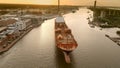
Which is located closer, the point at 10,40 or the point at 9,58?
the point at 9,58

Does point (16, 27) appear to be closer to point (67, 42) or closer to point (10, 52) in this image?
point (10, 52)

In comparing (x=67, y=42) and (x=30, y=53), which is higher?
(x=67, y=42)

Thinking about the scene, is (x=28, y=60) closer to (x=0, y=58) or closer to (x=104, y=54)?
(x=0, y=58)

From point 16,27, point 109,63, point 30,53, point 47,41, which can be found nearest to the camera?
point 109,63

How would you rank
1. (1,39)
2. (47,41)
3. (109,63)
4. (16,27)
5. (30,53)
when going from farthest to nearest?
(16,27) < (47,41) < (1,39) < (30,53) < (109,63)

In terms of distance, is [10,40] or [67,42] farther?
[10,40]

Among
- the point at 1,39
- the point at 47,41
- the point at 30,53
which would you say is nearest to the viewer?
the point at 30,53

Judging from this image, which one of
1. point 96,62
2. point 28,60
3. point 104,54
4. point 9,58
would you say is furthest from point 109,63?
point 9,58

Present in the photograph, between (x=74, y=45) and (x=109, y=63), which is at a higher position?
(x=74, y=45)

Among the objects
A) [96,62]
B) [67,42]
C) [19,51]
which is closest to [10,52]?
[19,51]
